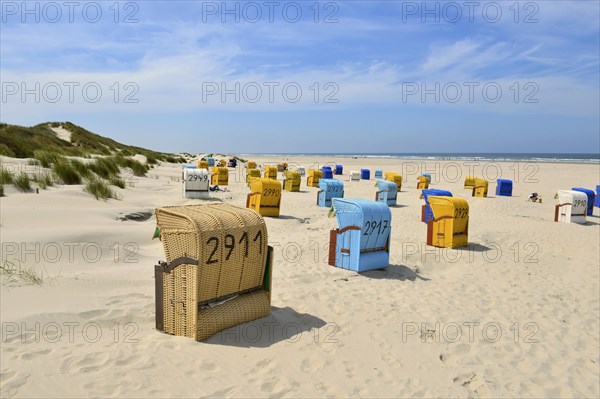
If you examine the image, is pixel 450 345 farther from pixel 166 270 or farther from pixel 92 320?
pixel 92 320

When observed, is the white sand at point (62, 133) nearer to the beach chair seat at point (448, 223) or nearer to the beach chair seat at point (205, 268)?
the beach chair seat at point (448, 223)

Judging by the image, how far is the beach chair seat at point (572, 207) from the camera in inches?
581

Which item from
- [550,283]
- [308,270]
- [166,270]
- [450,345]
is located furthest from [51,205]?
[550,283]

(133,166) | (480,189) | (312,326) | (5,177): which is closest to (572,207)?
(480,189)

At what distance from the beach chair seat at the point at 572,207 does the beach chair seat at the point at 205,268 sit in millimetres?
13361

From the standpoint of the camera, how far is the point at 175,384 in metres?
3.66

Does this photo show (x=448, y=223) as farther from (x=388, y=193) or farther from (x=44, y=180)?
(x=44, y=180)

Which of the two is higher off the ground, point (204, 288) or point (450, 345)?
point (204, 288)

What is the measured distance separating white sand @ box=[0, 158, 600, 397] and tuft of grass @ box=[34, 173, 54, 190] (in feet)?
9.26

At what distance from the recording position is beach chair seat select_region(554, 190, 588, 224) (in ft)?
48.4

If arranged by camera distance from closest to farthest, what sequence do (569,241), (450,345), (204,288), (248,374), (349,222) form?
(248,374) < (204,288) < (450,345) < (349,222) < (569,241)

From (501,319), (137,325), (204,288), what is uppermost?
(204,288)

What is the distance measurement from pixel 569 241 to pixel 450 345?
28.7 ft

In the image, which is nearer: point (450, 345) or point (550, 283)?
point (450, 345)
